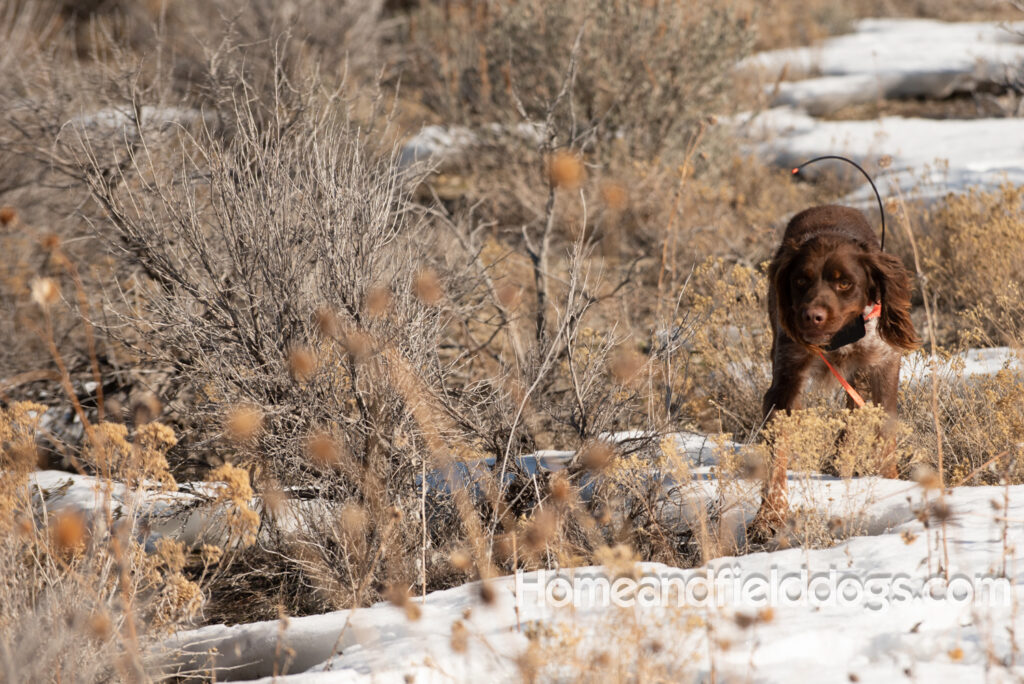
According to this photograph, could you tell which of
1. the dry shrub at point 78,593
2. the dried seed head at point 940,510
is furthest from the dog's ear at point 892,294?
the dry shrub at point 78,593

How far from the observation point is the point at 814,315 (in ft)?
9.96

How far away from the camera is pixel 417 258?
11.6ft

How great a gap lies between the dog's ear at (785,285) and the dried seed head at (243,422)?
6.24 ft

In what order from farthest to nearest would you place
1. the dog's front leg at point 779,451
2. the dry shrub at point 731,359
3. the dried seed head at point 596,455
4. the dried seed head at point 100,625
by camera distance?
the dry shrub at point 731,359
the dried seed head at point 596,455
the dog's front leg at point 779,451
the dried seed head at point 100,625

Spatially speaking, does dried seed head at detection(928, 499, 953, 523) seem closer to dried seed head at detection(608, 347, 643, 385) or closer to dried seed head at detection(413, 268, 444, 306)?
dried seed head at detection(608, 347, 643, 385)

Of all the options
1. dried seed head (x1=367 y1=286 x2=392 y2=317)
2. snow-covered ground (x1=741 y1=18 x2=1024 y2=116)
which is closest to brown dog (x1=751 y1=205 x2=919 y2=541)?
dried seed head (x1=367 y1=286 x2=392 y2=317)

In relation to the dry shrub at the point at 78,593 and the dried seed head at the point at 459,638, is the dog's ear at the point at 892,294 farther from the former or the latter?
the dry shrub at the point at 78,593

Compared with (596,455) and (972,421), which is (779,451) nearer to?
(596,455)

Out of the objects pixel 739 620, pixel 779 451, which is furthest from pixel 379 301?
pixel 739 620

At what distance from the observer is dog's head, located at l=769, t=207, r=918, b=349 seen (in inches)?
124

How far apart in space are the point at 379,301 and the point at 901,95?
8781 mm

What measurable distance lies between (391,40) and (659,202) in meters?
4.86

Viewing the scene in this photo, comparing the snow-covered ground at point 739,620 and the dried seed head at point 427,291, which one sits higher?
the dried seed head at point 427,291

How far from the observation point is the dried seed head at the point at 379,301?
289 centimetres
